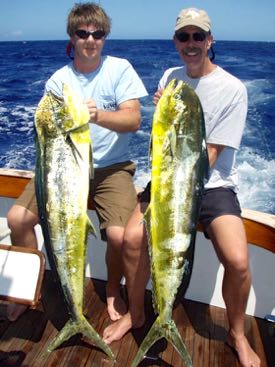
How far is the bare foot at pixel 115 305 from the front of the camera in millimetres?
3029

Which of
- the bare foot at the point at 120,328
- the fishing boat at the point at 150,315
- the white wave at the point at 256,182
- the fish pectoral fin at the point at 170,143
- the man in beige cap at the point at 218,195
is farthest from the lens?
the white wave at the point at 256,182

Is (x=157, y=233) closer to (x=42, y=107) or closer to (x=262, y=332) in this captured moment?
(x=42, y=107)

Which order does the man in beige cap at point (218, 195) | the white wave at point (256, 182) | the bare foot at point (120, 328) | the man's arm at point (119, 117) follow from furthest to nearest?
the white wave at point (256, 182), the bare foot at point (120, 328), the man in beige cap at point (218, 195), the man's arm at point (119, 117)

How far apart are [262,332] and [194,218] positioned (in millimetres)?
1188

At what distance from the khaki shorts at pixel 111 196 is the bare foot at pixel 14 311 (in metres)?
0.72

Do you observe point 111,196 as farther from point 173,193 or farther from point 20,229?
point 173,193

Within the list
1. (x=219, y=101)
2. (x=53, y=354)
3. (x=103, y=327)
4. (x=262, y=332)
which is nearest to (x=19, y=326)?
(x=53, y=354)

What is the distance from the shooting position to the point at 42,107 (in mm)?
2342

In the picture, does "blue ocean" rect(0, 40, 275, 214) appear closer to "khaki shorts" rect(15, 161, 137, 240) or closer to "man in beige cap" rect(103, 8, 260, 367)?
"khaki shorts" rect(15, 161, 137, 240)

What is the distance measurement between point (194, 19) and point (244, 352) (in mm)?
2091

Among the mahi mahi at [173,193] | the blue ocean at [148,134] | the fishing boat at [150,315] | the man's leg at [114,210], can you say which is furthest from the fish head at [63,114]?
the blue ocean at [148,134]

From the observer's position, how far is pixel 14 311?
9.79 feet

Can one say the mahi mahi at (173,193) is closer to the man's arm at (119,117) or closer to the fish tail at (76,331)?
the fish tail at (76,331)

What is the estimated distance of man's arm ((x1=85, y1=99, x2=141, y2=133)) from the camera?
243 centimetres
